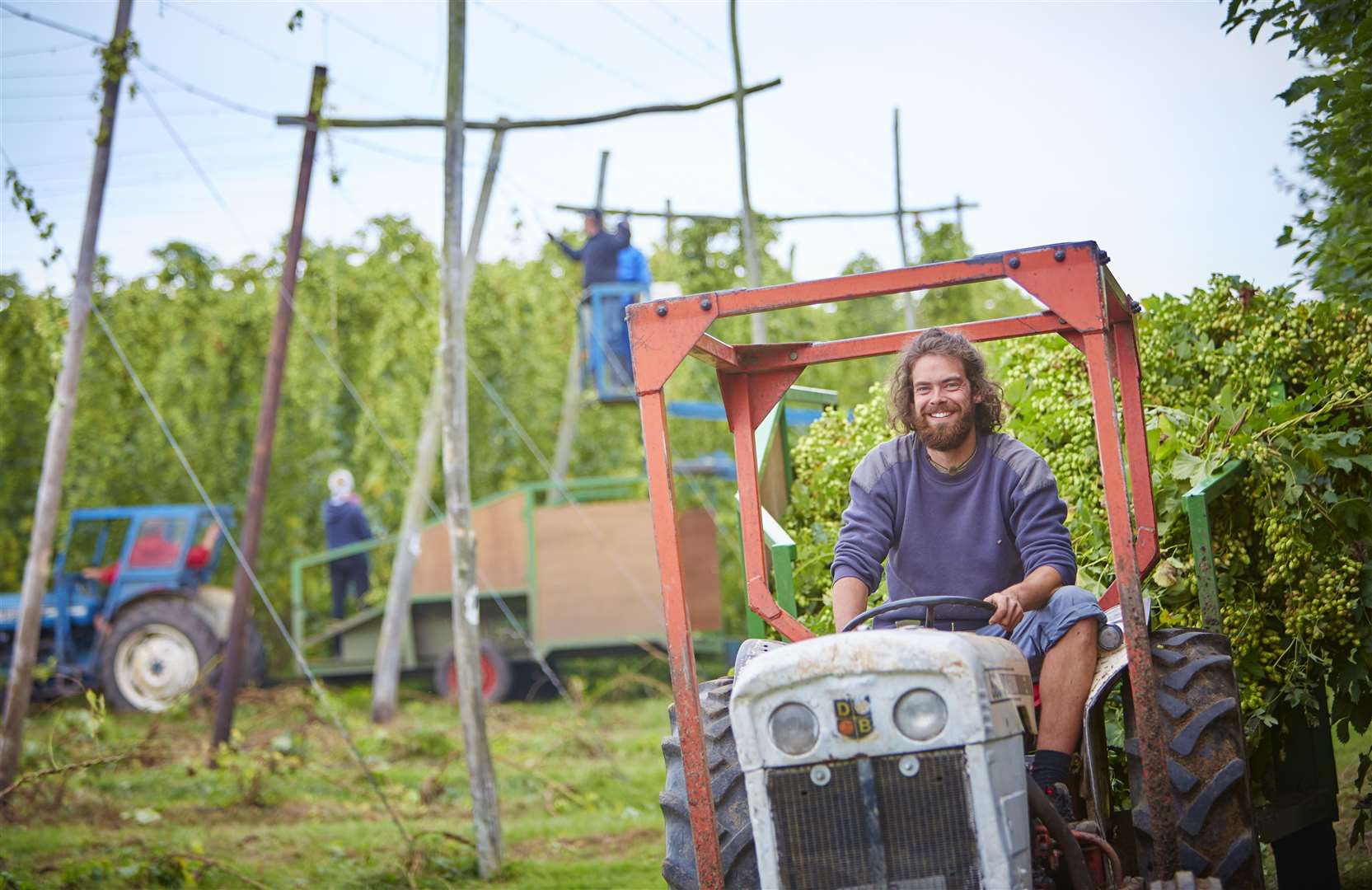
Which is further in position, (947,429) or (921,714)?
(947,429)

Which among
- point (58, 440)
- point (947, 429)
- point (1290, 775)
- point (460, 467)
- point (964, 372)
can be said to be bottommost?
point (1290, 775)

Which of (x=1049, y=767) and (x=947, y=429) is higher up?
(x=947, y=429)

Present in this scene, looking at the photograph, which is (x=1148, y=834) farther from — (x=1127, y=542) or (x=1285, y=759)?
(x=1285, y=759)

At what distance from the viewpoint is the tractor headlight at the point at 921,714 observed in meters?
3.13

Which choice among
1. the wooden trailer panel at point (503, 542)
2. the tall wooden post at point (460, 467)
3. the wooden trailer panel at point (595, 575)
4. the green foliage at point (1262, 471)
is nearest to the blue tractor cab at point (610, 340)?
the wooden trailer panel at point (595, 575)

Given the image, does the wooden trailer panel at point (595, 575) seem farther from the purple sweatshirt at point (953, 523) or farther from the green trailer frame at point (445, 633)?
the purple sweatshirt at point (953, 523)

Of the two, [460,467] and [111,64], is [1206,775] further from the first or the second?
[111,64]

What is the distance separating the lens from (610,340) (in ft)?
52.4

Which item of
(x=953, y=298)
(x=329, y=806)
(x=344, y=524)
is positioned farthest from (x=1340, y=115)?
(x=953, y=298)

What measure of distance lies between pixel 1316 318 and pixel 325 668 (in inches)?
476

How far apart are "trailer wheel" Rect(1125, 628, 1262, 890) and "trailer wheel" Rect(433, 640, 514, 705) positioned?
37.0 ft

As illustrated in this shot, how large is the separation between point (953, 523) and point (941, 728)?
3.75ft

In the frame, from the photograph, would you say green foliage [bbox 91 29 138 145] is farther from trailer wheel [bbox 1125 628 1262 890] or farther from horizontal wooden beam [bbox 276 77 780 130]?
trailer wheel [bbox 1125 628 1262 890]

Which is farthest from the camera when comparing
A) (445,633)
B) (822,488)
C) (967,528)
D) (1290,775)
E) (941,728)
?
(445,633)
